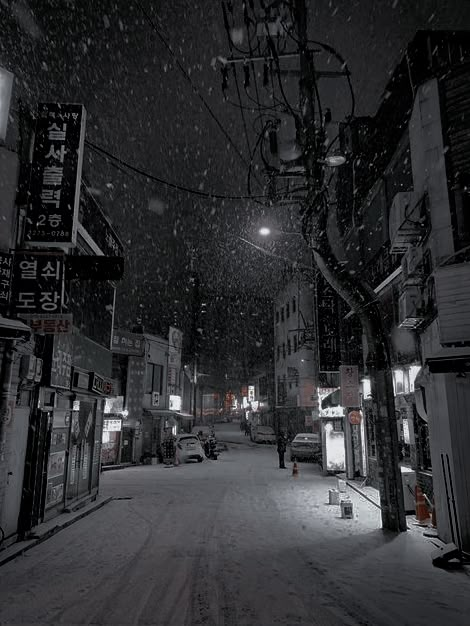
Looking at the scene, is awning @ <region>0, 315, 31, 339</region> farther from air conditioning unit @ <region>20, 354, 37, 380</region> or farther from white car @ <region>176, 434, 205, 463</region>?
white car @ <region>176, 434, 205, 463</region>

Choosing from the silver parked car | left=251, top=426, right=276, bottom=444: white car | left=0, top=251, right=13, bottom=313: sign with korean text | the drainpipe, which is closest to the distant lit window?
left=0, top=251, right=13, bottom=313: sign with korean text

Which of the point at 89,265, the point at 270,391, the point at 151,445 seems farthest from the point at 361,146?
the point at 270,391

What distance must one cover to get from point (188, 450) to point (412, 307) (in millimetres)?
20216

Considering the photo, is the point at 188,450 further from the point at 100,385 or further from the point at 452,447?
the point at 452,447

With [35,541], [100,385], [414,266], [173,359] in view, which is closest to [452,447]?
[414,266]

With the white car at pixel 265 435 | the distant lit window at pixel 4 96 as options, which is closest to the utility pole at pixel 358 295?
the distant lit window at pixel 4 96

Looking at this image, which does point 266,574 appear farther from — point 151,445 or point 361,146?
point 151,445

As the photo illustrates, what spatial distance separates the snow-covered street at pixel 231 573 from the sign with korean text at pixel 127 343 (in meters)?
17.4

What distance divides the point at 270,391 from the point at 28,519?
5151cm

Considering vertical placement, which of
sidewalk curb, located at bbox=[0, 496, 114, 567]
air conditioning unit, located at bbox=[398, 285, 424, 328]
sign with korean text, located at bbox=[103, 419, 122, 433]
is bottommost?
sidewalk curb, located at bbox=[0, 496, 114, 567]

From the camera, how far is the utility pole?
9695 millimetres

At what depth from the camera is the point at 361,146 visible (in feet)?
65.6

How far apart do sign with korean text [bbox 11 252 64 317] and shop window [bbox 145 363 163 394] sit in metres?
23.5

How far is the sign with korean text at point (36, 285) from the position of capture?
8594 millimetres
